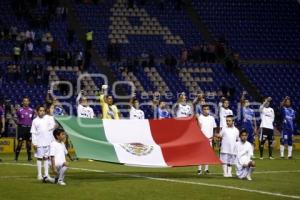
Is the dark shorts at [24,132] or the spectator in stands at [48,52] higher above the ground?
A: the spectator in stands at [48,52]

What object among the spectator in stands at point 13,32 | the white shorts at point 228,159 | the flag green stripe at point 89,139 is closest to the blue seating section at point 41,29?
the spectator in stands at point 13,32

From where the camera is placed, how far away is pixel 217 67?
144ft

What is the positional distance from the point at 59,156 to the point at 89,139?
2.71 meters

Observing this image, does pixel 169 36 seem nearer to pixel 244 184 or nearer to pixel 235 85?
pixel 235 85

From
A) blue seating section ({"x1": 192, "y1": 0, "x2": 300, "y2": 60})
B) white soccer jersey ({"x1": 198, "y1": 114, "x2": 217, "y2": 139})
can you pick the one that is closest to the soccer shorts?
white soccer jersey ({"x1": 198, "y1": 114, "x2": 217, "y2": 139})

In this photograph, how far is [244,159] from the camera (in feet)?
67.3

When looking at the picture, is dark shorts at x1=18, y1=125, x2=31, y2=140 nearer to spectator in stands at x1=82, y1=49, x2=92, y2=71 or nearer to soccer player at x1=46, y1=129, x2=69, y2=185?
soccer player at x1=46, y1=129, x2=69, y2=185

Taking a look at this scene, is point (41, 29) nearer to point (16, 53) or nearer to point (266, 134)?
point (16, 53)

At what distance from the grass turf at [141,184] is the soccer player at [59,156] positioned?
0.32 meters

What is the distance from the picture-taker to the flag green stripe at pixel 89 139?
20.7m

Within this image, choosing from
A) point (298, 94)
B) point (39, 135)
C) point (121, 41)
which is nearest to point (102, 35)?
point (121, 41)

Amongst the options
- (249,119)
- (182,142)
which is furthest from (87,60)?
(182,142)

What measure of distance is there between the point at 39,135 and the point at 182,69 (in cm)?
2334

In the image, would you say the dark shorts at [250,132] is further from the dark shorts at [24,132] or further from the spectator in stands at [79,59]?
the spectator in stands at [79,59]
